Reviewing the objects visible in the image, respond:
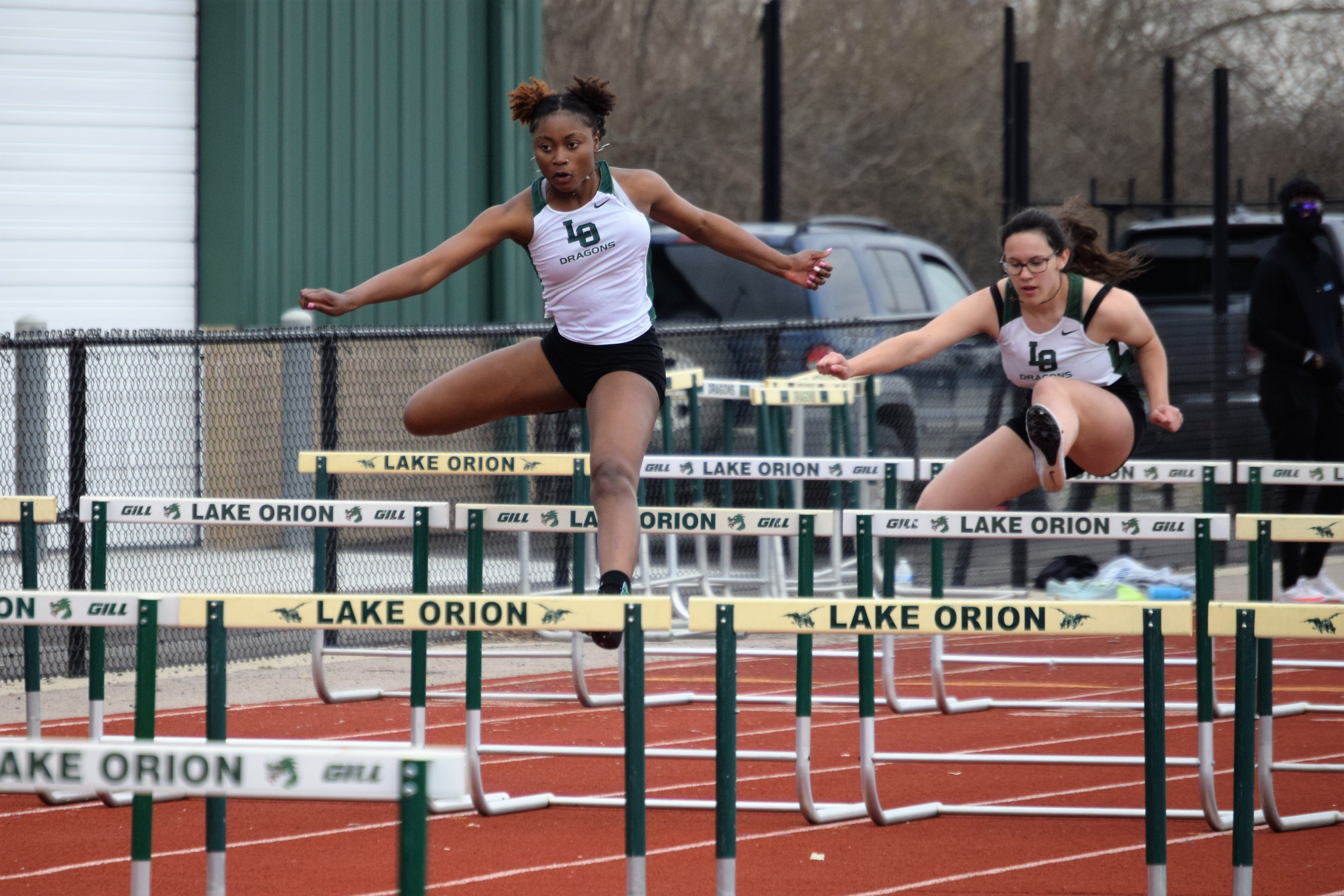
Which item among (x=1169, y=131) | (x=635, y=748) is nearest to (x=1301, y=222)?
(x=635, y=748)

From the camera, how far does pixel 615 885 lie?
5035 mm

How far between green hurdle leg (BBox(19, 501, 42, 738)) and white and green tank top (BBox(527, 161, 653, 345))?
182 centimetres

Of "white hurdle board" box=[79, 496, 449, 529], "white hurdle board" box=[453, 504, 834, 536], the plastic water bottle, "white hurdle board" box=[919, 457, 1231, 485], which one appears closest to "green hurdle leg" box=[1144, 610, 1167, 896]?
"white hurdle board" box=[453, 504, 834, 536]

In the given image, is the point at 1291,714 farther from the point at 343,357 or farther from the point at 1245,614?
the point at 343,357

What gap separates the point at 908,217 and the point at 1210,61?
608cm

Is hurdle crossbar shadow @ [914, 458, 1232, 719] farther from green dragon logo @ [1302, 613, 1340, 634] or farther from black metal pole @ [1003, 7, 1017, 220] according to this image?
black metal pole @ [1003, 7, 1017, 220]

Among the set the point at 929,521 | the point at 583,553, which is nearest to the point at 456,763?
the point at 929,521

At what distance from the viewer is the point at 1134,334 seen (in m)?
6.54

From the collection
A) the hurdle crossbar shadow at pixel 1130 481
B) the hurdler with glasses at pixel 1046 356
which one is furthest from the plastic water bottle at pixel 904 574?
the hurdler with glasses at pixel 1046 356

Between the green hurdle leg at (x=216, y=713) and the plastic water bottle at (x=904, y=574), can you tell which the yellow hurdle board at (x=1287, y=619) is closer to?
the green hurdle leg at (x=216, y=713)

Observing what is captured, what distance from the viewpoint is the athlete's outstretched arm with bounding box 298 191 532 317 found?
5.64 meters

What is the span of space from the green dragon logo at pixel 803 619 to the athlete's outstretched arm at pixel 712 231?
6.63 ft

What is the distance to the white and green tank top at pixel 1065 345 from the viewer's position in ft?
21.4

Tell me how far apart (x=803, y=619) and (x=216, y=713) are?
4.46 ft
